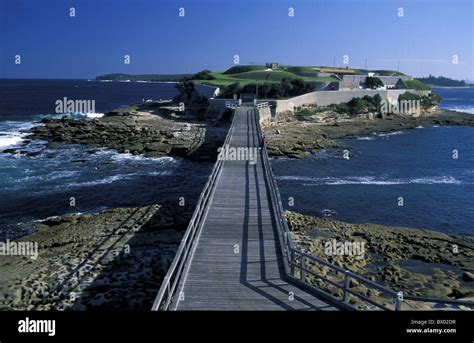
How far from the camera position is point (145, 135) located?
1978 inches

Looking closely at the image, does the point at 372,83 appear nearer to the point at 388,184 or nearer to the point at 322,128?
the point at 322,128

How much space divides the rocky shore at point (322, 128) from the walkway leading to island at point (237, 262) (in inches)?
907

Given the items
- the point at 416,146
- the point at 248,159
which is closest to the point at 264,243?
the point at 248,159

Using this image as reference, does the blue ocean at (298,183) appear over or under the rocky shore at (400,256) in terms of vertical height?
over

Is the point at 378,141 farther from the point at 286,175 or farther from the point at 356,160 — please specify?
the point at 286,175

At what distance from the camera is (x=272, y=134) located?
50.8m

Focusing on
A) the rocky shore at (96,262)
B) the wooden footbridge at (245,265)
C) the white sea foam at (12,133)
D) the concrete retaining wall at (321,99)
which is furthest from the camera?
the concrete retaining wall at (321,99)

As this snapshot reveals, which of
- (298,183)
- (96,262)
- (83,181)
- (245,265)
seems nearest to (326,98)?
(298,183)

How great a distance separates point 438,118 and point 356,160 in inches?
1812

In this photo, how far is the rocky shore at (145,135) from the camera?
1697 inches

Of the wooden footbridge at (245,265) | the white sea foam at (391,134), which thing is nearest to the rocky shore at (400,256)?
the wooden footbridge at (245,265)

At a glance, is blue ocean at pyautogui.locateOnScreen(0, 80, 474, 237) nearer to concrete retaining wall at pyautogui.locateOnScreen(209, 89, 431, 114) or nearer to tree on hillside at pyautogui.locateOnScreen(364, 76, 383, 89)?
concrete retaining wall at pyautogui.locateOnScreen(209, 89, 431, 114)

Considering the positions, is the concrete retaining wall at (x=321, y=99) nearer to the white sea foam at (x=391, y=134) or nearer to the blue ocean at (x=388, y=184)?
the blue ocean at (x=388, y=184)

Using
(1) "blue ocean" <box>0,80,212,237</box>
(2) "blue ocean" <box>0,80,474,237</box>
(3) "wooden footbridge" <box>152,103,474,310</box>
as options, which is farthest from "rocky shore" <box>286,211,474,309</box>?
(1) "blue ocean" <box>0,80,212,237</box>
